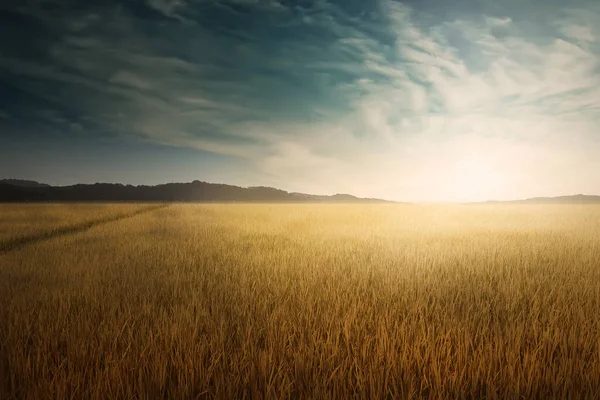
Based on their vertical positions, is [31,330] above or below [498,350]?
below

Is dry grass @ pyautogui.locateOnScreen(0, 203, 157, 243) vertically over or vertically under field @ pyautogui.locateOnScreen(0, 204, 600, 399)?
under

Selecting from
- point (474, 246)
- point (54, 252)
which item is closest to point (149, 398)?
point (54, 252)

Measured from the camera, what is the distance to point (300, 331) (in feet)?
11.2

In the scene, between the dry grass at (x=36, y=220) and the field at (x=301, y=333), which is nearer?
the field at (x=301, y=333)

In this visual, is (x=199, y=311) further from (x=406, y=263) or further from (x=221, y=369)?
(x=406, y=263)

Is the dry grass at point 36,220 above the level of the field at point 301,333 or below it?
below

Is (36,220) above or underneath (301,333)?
underneath

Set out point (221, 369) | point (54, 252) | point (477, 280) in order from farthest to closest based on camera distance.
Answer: point (54, 252)
point (477, 280)
point (221, 369)

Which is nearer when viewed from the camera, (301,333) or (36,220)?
(301,333)

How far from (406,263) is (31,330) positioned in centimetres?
661

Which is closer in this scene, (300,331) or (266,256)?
(300,331)

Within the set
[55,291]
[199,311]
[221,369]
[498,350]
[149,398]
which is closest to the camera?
[149,398]

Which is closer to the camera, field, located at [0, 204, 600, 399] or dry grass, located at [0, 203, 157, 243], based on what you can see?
field, located at [0, 204, 600, 399]

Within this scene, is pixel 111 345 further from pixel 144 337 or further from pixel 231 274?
pixel 231 274
